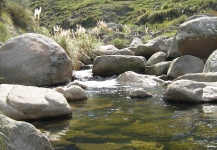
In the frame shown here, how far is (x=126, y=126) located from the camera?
240 inches

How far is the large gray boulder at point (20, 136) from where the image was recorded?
155 inches

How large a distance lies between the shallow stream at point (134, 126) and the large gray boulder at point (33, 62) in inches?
115

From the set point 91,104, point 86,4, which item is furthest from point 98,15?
point 91,104

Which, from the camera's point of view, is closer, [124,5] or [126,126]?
[126,126]

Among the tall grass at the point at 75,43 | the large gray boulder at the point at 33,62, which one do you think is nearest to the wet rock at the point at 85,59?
the tall grass at the point at 75,43

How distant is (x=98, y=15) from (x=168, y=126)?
213ft

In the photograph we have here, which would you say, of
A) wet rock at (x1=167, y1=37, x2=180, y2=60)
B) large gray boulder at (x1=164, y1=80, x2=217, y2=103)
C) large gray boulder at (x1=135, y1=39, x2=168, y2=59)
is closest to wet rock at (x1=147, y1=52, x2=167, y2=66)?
wet rock at (x1=167, y1=37, x2=180, y2=60)

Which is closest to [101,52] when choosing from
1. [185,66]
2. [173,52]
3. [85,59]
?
[85,59]

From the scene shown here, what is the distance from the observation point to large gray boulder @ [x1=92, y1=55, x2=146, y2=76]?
43.4ft

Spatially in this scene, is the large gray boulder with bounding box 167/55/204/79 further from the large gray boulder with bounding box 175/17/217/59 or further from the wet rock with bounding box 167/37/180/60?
the wet rock with bounding box 167/37/180/60

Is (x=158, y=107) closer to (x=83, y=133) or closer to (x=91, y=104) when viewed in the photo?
(x=91, y=104)

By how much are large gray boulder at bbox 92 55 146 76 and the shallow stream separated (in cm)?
462

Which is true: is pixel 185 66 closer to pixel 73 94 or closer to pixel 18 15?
pixel 73 94

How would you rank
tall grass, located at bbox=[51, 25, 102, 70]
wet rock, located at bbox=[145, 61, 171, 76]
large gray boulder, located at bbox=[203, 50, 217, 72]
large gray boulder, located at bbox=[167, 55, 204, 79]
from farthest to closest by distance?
tall grass, located at bbox=[51, 25, 102, 70], wet rock, located at bbox=[145, 61, 171, 76], large gray boulder, located at bbox=[167, 55, 204, 79], large gray boulder, located at bbox=[203, 50, 217, 72]
